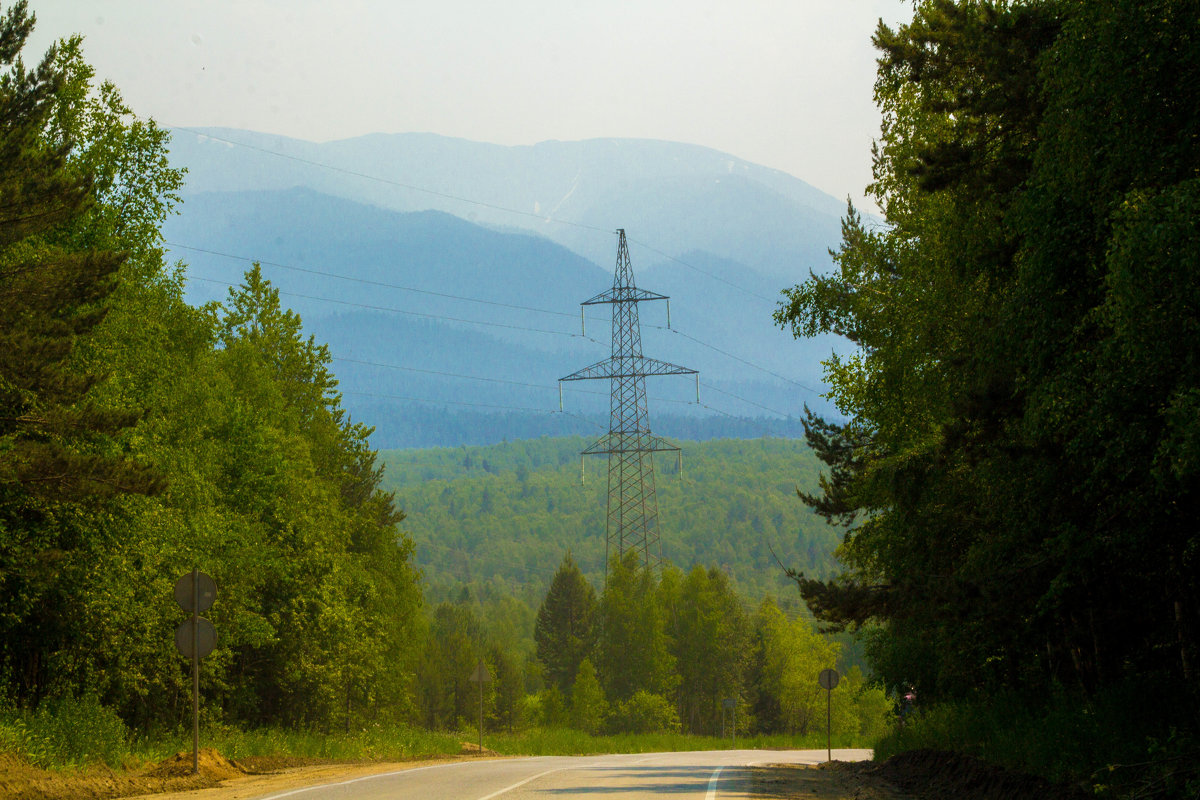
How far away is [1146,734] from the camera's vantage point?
42.0 ft

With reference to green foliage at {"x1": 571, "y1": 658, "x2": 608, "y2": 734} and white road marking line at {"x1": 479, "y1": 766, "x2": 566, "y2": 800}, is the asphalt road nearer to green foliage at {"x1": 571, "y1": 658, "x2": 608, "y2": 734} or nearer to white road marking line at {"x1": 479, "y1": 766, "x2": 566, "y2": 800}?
white road marking line at {"x1": 479, "y1": 766, "x2": 566, "y2": 800}

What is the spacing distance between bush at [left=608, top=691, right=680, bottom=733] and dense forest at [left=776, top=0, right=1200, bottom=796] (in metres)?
72.9

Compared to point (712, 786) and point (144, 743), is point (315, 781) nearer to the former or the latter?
point (144, 743)

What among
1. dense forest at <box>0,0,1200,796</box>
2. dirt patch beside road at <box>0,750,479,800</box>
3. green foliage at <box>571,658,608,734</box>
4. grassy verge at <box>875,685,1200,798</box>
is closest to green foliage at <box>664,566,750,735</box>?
green foliage at <box>571,658,608,734</box>

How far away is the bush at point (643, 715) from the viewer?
310ft

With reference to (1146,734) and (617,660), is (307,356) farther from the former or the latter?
(617,660)

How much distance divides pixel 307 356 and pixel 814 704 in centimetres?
7856

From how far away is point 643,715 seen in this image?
95.4 meters

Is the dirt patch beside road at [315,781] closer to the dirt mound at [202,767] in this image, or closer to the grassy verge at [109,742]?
the dirt mound at [202,767]

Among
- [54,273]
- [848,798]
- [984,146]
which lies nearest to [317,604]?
[54,273]

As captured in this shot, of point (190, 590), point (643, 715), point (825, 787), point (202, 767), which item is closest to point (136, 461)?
point (190, 590)

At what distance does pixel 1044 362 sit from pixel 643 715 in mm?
87690

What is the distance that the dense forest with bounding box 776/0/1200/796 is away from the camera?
10094mm

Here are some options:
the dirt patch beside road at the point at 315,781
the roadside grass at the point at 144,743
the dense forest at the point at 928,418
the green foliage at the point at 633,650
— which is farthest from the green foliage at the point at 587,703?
the dirt patch beside road at the point at 315,781
